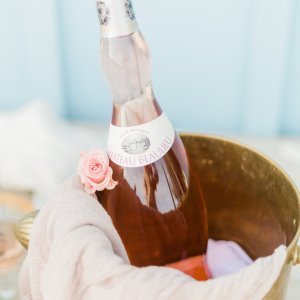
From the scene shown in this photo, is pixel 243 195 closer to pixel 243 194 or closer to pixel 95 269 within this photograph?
pixel 243 194

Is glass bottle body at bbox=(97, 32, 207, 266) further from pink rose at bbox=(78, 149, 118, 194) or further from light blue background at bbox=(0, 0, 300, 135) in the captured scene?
light blue background at bbox=(0, 0, 300, 135)

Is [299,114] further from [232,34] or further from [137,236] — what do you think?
[137,236]

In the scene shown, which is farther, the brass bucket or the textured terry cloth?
the brass bucket

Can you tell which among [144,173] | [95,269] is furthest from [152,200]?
[95,269]

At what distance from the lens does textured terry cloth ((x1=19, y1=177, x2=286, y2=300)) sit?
284mm

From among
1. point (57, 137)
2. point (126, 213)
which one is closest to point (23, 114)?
point (57, 137)

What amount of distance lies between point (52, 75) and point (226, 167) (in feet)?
0.99

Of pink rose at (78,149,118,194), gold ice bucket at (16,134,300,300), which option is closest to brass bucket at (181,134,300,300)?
gold ice bucket at (16,134,300,300)

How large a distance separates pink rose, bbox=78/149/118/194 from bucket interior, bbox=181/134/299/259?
11 centimetres

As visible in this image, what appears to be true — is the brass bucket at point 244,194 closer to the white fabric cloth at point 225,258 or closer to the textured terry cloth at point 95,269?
the white fabric cloth at point 225,258

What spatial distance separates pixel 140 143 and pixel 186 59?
0.24 meters

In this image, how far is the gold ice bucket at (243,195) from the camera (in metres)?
0.41

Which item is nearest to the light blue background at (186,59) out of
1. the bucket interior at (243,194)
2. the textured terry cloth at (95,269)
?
the bucket interior at (243,194)

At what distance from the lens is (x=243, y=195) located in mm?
477
